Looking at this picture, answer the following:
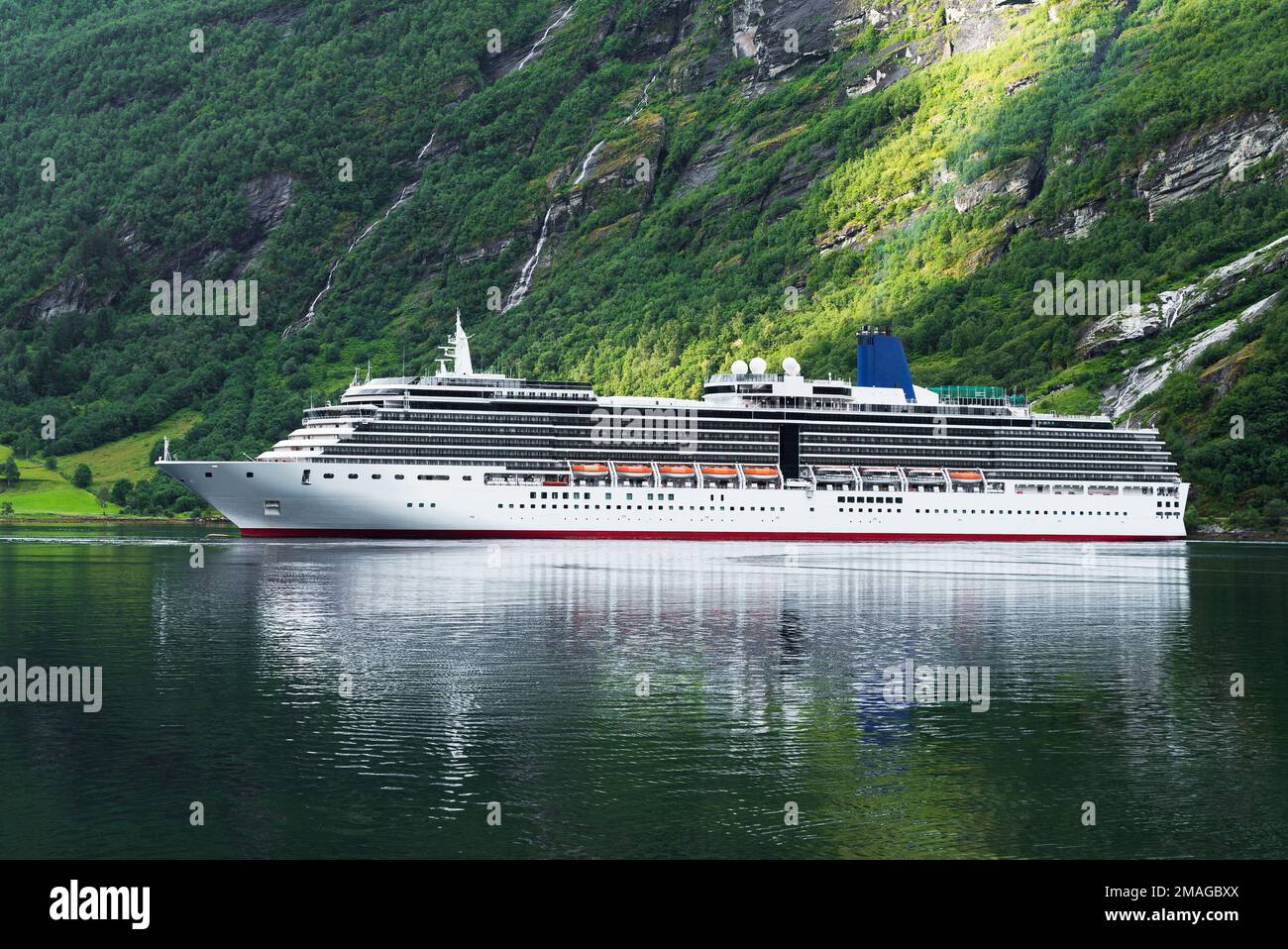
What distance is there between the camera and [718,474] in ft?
463

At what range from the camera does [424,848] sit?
93.4ft

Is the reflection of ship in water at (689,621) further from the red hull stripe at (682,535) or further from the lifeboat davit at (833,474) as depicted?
the lifeboat davit at (833,474)

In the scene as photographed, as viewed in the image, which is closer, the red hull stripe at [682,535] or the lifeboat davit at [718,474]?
the red hull stripe at [682,535]

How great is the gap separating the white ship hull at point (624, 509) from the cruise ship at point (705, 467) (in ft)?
0.54

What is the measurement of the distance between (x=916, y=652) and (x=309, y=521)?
8416 cm

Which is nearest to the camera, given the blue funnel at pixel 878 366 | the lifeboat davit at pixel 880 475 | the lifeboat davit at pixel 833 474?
the lifeboat davit at pixel 833 474

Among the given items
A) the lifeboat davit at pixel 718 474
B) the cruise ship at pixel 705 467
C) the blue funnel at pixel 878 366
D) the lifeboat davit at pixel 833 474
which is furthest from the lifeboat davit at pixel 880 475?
the blue funnel at pixel 878 366

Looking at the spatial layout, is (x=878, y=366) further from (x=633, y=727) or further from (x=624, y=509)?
(x=633, y=727)

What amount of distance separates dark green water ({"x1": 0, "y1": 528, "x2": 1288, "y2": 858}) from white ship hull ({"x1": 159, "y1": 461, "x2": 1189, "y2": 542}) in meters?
54.2

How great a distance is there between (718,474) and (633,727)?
339 feet

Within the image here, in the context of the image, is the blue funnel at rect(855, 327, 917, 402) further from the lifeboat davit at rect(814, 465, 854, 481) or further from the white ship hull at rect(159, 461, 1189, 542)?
the white ship hull at rect(159, 461, 1189, 542)

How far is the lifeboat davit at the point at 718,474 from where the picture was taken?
5546 inches
